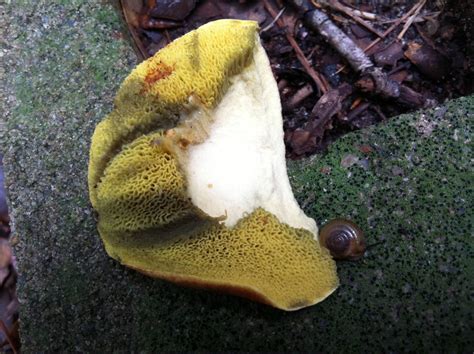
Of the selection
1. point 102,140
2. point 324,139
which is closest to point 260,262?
point 102,140

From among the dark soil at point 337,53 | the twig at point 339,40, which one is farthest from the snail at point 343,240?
the twig at point 339,40

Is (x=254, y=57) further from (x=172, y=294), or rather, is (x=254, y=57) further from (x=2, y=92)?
(x=2, y=92)

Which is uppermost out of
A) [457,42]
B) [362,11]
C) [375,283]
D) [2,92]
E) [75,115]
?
[2,92]

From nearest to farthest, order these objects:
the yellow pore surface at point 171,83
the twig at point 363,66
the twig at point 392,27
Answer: the yellow pore surface at point 171,83, the twig at point 363,66, the twig at point 392,27

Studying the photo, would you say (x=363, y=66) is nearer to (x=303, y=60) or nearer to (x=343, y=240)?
(x=303, y=60)

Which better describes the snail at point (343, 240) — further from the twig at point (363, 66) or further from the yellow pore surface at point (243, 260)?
the twig at point (363, 66)

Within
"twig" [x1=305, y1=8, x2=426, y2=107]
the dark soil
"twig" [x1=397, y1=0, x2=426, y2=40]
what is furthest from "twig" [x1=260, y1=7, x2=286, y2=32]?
"twig" [x1=397, y1=0, x2=426, y2=40]

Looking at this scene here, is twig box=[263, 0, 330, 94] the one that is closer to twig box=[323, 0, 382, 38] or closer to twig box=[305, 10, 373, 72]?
twig box=[305, 10, 373, 72]

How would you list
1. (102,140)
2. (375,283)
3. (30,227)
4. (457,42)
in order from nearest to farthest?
(102,140) → (375,283) → (30,227) → (457,42)
